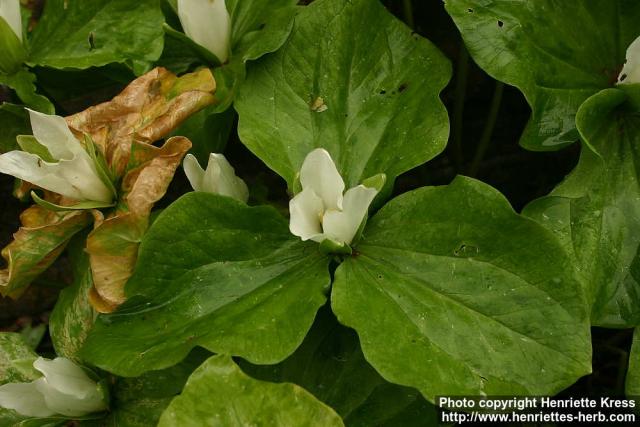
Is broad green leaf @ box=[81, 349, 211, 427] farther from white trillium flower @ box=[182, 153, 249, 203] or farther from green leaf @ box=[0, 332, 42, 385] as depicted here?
white trillium flower @ box=[182, 153, 249, 203]

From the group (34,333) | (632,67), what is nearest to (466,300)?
(632,67)

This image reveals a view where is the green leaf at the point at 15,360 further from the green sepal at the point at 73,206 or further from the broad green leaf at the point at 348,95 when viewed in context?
the broad green leaf at the point at 348,95

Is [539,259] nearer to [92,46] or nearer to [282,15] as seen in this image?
[282,15]

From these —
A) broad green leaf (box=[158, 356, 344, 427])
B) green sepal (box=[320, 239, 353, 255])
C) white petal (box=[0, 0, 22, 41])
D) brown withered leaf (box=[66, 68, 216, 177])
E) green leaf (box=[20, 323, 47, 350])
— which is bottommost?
green leaf (box=[20, 323, 47, 350])

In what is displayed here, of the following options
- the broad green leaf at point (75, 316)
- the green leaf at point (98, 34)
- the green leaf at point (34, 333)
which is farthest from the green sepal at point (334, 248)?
the green leaf at point (34, 333)

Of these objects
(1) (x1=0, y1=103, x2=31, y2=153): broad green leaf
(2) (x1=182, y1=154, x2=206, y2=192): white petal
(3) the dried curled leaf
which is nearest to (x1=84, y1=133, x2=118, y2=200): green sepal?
(3) the dried curled leaf

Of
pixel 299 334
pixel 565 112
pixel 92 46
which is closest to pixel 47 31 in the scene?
pixel 92 46

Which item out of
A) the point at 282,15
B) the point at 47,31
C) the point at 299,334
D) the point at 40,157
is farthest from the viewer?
the point at 47,31

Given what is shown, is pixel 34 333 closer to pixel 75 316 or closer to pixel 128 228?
pixel 75 316
